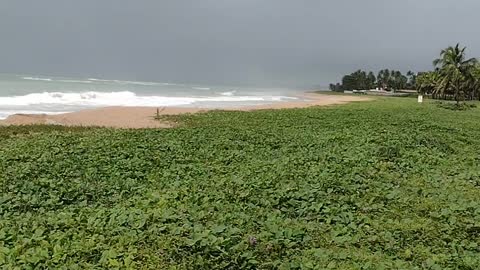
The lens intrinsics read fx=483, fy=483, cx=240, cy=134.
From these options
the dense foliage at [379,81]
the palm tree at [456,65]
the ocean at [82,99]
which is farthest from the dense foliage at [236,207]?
the dense foliage at [379,81]

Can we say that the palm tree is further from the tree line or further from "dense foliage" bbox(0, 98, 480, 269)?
"dense foliage" bbox(0, 98, 480, 269)

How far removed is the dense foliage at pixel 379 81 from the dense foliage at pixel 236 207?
96485 mm

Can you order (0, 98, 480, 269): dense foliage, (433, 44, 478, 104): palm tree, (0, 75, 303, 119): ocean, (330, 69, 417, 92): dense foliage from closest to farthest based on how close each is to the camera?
(0, 98, 480, 269): dense foliage → (0, 75, 303, 119): ocean → (433, 44, 478, 104): palm tree → (330, 69, 417, 92): dense foliage

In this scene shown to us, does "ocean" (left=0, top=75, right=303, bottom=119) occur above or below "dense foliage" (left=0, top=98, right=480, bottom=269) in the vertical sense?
above

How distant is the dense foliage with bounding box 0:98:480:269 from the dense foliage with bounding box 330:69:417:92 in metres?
96.5

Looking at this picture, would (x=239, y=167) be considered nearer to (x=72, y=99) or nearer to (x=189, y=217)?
(x=189, y=217)

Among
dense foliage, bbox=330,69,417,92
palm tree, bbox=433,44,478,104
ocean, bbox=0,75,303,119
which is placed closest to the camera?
ocean, bbox=0,75,303,119

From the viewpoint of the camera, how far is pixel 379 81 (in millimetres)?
110125

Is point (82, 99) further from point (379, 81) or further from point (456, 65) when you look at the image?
point (379, 81)

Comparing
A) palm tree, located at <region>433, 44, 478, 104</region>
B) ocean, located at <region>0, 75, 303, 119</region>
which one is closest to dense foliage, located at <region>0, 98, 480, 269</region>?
ocean, located at <region>0, 75, 303, 119</region>

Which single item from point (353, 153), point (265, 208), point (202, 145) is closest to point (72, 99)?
point (202, 145)

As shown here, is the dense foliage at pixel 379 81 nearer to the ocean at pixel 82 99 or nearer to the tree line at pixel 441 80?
the tree line at pixel 441 80

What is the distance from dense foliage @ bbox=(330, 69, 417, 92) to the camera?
340 ft

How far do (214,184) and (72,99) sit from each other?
4192cm
